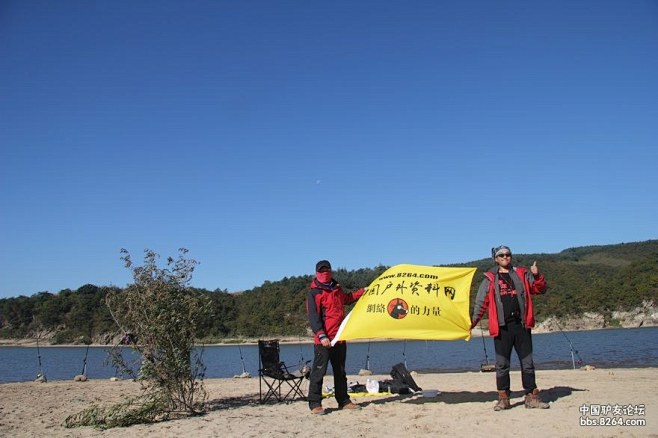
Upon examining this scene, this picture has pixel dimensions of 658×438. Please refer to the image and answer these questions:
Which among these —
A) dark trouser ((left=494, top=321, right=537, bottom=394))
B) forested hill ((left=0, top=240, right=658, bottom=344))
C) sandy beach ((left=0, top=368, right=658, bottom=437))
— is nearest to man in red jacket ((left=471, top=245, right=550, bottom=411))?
dark trouser ((left=494, top=321, right=537, bottom=394))

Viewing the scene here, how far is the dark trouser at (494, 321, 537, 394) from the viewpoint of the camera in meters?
7.24

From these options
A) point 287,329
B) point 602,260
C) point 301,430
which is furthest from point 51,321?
point 602,260

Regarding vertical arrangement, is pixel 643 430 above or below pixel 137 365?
below

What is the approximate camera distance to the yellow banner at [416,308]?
812 cm

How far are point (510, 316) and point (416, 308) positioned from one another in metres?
1.50

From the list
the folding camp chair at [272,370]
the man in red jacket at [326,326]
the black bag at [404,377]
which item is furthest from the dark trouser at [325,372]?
the black bag at [404,377]

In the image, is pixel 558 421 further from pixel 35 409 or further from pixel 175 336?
pixel 35 409

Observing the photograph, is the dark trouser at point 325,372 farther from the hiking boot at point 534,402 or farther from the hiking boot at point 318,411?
the hiking boot at point 534,402

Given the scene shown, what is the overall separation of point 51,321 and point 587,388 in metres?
93.6

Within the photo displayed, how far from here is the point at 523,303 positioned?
7320mm

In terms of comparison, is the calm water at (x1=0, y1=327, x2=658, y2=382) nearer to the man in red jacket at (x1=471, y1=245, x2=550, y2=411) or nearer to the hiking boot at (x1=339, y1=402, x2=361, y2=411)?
the hiking boot at (x1=339, y1=402, x2=361, y2=411)

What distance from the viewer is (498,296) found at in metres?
7.45

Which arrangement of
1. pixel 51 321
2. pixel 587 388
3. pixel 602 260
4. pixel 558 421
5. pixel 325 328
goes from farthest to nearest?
pixel 602 260 → pixel 51 321 → pixel 587 388 → pixel 325 328 → pixel 558 421

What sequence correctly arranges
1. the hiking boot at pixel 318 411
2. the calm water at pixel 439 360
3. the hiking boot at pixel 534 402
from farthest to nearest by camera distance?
the calm water at pixel 439 360 < the hiking boot at pixel 318 411 < the hiking boot at pixel 534 402
